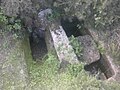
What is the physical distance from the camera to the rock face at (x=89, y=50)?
4.51 metres

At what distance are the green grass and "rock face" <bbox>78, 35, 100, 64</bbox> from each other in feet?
1.15

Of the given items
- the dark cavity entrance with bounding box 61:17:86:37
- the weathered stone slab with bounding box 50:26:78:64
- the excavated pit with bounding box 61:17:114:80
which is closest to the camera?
the weathered stone slab with bounding box 50:26:78:64

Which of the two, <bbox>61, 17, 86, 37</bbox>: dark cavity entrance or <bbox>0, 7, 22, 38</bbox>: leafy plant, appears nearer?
<bbox>0, 7, 22, 38</bbox>: leafy plant

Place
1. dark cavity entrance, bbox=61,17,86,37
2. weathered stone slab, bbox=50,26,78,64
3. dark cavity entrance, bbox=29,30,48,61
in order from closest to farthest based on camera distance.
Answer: weathered stone slab, bbox=50,26,78,64 < dark cavity entrance, bbox=29,30,48,61 < dark cavity entrance, bbox=61,17,86,37

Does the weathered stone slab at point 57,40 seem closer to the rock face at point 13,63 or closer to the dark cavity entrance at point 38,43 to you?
the dark cavity entrance at point 38,43

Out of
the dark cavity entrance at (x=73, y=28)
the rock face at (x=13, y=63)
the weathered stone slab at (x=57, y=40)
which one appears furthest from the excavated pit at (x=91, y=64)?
the rock face at (x=13, y=63)

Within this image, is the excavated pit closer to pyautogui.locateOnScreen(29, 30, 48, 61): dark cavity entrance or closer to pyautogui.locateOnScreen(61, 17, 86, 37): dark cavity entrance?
pyautogui.locateOnScreen(61, 17, 86, 37): dark cavity entrance

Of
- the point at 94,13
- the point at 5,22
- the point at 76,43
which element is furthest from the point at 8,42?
the point at 94,13

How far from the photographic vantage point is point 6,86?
4.04 meters

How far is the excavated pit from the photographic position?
175 inches

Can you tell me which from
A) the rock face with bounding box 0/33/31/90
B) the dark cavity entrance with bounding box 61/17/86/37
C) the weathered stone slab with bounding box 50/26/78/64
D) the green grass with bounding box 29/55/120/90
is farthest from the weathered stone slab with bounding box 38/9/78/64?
the rock face with bounding box 0/33/31/90

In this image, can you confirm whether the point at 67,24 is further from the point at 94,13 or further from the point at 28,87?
the point at 28,87

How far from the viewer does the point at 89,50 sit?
4594 millimetres

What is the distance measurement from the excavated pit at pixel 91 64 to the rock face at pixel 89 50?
91 mm
